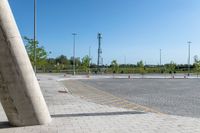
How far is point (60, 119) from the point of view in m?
9.02

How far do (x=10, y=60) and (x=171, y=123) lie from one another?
4922 millimetres

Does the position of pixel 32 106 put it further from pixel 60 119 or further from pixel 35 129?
pixel 60 119

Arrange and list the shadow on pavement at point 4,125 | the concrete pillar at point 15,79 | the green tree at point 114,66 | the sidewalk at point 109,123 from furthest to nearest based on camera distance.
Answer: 1. the green tree at point 114,66
2. the shadow on pavement at point 4,125
3. the sidewalk at point 109,123
4. the concrete pillar at point 15,79

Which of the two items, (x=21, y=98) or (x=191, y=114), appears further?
(x=191, y=114)

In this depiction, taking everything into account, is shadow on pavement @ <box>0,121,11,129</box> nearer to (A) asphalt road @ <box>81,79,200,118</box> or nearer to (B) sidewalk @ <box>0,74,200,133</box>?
(B) sidewalk @ <box>0,74,200,133</box>

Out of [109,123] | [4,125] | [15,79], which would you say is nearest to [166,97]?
[109,123]

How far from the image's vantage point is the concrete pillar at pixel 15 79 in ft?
24.0

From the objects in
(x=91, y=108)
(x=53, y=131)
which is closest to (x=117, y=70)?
(x=91, y=108)

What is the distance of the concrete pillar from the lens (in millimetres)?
7320

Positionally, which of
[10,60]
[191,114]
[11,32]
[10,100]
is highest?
[11,32]

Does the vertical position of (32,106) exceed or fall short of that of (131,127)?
it exceeds it

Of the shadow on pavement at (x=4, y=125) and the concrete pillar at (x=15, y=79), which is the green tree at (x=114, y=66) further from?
the concrete pillar at (x=15, y=79)

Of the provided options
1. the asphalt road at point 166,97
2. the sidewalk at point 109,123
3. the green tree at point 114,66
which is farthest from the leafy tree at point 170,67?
the sidewalk at point 109,123

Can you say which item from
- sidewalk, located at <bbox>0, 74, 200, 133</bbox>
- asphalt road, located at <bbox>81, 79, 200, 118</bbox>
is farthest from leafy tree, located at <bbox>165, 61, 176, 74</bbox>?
sidewalk, located at <bbox>0, 74, 200, 133</bbox>
